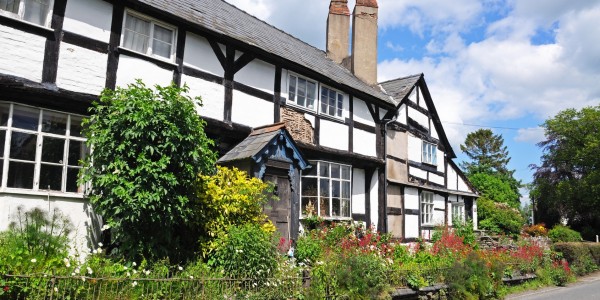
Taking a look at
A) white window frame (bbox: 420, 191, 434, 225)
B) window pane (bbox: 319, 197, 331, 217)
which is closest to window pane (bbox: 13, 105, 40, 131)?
window pane (bbox: 319, 197, 331, 217)

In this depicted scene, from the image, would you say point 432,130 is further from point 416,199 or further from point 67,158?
point 67,158

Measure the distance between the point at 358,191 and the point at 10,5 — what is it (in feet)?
36.9

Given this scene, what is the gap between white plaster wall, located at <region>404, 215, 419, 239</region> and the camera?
59.6 ft

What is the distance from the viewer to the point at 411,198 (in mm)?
18719

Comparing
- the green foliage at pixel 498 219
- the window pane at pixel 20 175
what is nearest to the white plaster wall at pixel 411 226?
the green foliage at pixel 498 219

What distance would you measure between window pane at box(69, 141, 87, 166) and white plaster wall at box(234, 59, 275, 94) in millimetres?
4262

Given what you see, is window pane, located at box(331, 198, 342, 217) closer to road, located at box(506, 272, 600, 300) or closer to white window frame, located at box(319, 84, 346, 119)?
white window frame, located at box(319, 84, 346, 119)

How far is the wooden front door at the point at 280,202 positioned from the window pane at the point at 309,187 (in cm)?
204

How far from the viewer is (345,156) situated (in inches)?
585

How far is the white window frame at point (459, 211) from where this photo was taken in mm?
23041

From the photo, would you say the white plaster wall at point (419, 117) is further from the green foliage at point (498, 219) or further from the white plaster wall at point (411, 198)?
the green foliage at point (498, 219)

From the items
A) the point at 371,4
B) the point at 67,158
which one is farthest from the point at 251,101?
the point at 371,4

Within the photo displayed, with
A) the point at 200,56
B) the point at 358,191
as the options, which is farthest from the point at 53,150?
the point at 358,191

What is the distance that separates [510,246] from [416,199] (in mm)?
4279
